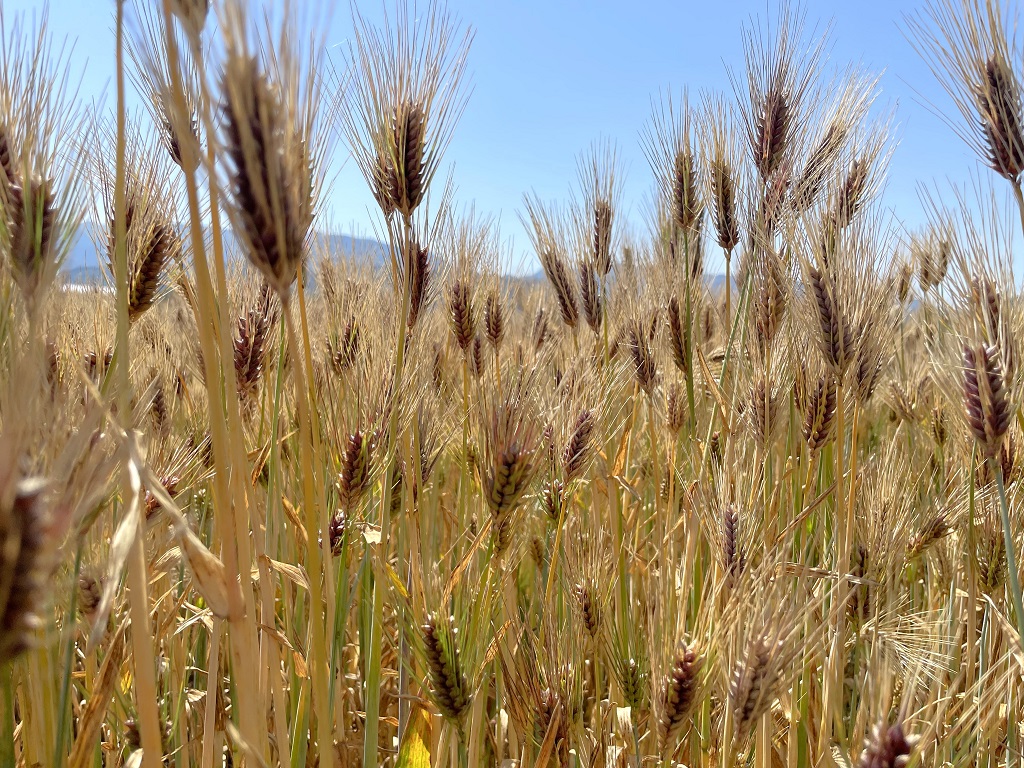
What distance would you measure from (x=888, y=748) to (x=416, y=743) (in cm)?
100

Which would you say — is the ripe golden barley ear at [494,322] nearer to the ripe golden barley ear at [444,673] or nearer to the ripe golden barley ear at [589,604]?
the ripe golden barley ear at [589,604]

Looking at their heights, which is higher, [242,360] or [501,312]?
[501,312]

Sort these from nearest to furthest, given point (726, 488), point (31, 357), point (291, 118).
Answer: point (31, 357) → point (291, 118) → point (726, 488)

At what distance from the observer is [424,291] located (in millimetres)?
1727

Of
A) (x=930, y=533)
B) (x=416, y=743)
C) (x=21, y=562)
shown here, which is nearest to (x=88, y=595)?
(x=416, y=743)

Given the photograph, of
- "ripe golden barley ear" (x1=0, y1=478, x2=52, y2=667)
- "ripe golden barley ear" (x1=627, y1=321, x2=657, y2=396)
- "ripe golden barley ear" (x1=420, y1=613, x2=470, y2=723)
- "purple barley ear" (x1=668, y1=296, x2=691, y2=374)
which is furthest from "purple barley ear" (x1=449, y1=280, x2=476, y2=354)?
"ripe golden barley ear" (x1=0, y1=478, x2=52, y2=667)

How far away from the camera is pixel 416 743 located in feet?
4.63

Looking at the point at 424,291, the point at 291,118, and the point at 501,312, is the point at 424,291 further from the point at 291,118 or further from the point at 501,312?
the point at 291,118

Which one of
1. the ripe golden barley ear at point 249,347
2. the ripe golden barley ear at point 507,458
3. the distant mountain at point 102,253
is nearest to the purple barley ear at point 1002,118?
the ripe golden barley ear at point 507,458

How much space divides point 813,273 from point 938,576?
1270 millimetres

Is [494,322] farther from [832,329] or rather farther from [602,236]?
[832,329]

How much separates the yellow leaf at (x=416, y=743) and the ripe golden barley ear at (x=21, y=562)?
115 cm

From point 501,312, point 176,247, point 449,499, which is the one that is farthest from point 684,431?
point 176,247

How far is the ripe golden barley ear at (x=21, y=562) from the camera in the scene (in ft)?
1.32
